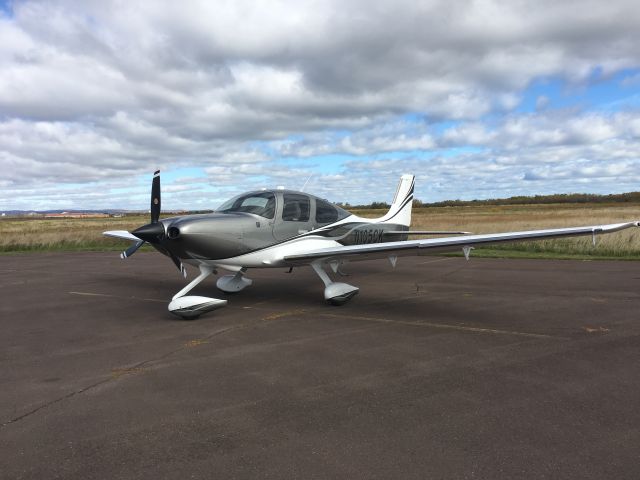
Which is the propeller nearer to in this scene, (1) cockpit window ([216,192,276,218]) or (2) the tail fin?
(1) cockpit window ([216,192,276,218])

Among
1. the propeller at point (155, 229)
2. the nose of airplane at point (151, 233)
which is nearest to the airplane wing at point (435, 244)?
the propeller at point (155, 229)

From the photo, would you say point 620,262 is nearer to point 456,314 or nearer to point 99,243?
point 456,314

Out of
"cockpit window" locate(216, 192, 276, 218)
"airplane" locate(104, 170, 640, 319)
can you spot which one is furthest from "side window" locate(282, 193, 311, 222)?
"cockpit window" locate(216, 192, 276, 218)

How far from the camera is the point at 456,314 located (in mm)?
7953

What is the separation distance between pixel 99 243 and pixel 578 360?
28.3 meters

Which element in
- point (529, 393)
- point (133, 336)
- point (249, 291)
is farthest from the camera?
point (249, 291)

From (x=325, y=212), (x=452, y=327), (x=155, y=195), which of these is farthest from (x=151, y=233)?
(x=452, y=327)

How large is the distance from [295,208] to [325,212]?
101 cm

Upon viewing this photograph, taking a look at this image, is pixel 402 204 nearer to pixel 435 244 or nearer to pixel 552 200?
pixel 435 244

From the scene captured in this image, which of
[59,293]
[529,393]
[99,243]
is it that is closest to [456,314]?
[529,393]

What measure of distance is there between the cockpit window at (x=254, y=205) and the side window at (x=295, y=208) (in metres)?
0.29

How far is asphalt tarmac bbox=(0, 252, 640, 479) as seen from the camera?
3.18 metres

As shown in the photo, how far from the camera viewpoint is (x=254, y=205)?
9.16 metres

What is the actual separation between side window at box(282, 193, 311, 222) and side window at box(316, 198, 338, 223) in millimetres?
346
